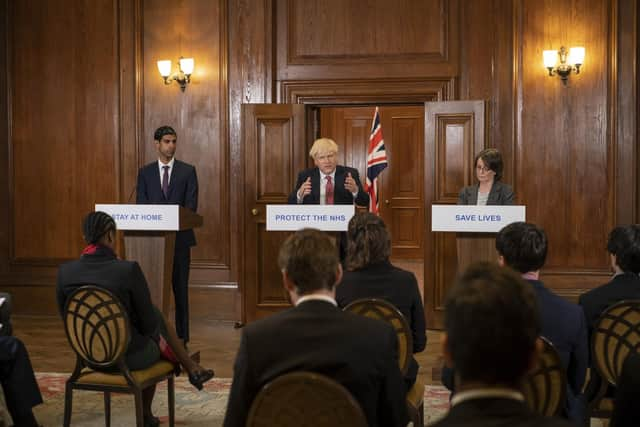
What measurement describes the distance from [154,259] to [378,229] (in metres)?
2.49

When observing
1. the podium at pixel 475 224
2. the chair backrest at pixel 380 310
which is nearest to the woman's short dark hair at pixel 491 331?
the chair backrest at pixel 380 310

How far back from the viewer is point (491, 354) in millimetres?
1329

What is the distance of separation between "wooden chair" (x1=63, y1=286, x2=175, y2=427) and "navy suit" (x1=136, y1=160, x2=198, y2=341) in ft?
7.29

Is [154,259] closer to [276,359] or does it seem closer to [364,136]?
[276,359]

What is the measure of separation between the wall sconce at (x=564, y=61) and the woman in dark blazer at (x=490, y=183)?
2259mm

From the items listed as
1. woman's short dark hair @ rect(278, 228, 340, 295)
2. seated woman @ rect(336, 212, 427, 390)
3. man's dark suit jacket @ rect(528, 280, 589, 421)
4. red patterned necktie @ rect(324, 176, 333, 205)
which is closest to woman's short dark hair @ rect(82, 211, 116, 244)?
seated woman @ rect(336, 212, 427, 390)

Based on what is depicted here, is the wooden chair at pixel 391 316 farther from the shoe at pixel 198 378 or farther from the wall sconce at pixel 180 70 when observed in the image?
the wall sconce at pixel 180 70

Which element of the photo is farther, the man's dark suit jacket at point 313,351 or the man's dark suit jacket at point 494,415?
the man's dark suit jacket at point 313,351

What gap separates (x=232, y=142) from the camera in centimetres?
807

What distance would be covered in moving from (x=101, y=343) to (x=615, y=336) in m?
2.26

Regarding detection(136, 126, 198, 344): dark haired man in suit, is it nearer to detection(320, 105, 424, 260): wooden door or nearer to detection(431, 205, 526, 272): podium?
detection(431, 205, 526, 272): podium

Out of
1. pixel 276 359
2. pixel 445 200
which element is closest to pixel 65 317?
pixel 276 359

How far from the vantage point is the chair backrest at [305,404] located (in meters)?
2.02

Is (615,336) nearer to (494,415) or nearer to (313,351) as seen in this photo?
(313,351)
